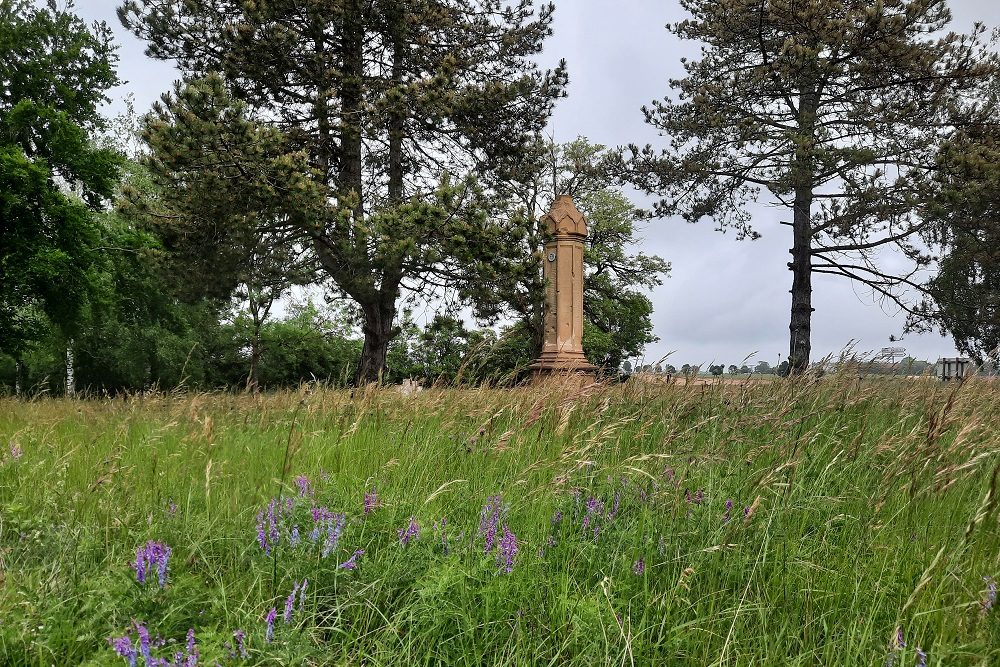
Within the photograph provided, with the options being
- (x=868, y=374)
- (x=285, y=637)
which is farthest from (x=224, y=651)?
(x=868, y=374)

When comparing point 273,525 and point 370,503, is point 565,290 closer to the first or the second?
point 370,503

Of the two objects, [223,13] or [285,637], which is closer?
[285,637]

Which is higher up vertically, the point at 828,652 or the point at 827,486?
the point at 827,486

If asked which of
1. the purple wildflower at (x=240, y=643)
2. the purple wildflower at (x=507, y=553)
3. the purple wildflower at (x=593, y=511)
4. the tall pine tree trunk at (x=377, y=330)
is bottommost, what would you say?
the purple wildflower at (x=240, y=643)

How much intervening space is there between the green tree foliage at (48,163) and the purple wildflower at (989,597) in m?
18.7

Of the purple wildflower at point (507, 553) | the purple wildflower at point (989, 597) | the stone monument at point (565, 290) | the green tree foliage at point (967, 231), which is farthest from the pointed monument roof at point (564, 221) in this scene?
the purple wildflower at point (989, 597)

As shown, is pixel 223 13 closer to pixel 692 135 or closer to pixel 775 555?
pixel 692 135

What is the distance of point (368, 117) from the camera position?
1535 centimetres

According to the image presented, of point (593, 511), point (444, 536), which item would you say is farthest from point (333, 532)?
point (593, 511)

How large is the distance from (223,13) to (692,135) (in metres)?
11.7

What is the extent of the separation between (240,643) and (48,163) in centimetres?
2158

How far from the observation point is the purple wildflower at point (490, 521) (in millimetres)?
2621

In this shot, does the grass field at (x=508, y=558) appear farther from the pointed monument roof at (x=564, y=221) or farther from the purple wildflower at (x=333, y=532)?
the pointed monument roof at (x=564, y=221)

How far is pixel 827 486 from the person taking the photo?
11.5ft
